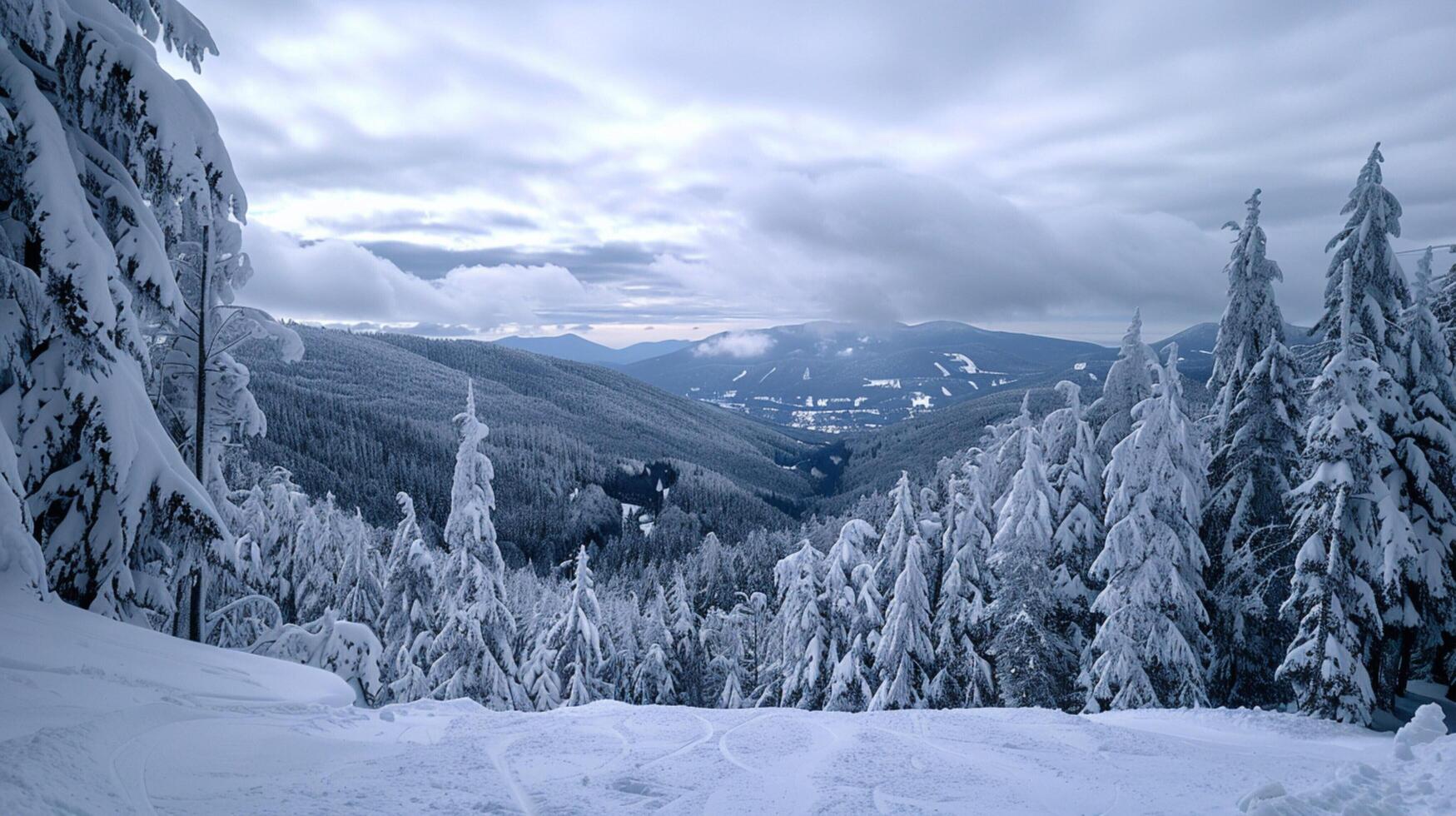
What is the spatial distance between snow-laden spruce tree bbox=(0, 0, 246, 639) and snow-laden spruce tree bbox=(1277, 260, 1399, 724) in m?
19.2

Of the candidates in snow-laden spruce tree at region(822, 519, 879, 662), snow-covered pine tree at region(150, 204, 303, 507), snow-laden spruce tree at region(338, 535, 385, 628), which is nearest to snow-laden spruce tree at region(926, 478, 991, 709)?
snow-laden spruce tree at region(822, 519, 879, 662)

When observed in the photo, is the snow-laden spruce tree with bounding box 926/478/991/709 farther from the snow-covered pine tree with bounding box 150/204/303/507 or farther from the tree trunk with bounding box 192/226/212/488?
the tree trunk with bounding box 192/226/212/488

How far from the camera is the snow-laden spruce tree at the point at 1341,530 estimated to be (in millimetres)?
13750

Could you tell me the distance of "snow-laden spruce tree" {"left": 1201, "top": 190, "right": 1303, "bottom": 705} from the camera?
17422mm

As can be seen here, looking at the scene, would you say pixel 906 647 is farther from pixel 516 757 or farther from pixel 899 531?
pixel 516 757

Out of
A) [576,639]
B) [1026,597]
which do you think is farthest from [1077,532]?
[576,639]

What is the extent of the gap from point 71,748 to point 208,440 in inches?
347

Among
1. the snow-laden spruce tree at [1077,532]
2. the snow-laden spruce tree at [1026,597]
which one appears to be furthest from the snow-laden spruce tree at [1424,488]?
the snow-laden spruce tree at [1026,597]

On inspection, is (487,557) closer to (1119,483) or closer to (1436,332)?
(1119,483)

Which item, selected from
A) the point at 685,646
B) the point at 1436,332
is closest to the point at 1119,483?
the point at 1436,332

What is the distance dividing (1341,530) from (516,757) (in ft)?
53.7

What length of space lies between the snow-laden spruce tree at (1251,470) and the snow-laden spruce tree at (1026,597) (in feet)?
13.1

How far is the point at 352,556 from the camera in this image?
2708 cm

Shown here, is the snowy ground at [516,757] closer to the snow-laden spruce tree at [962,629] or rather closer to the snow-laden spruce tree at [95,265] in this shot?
the snow-laden spruce tree at [95,265]
